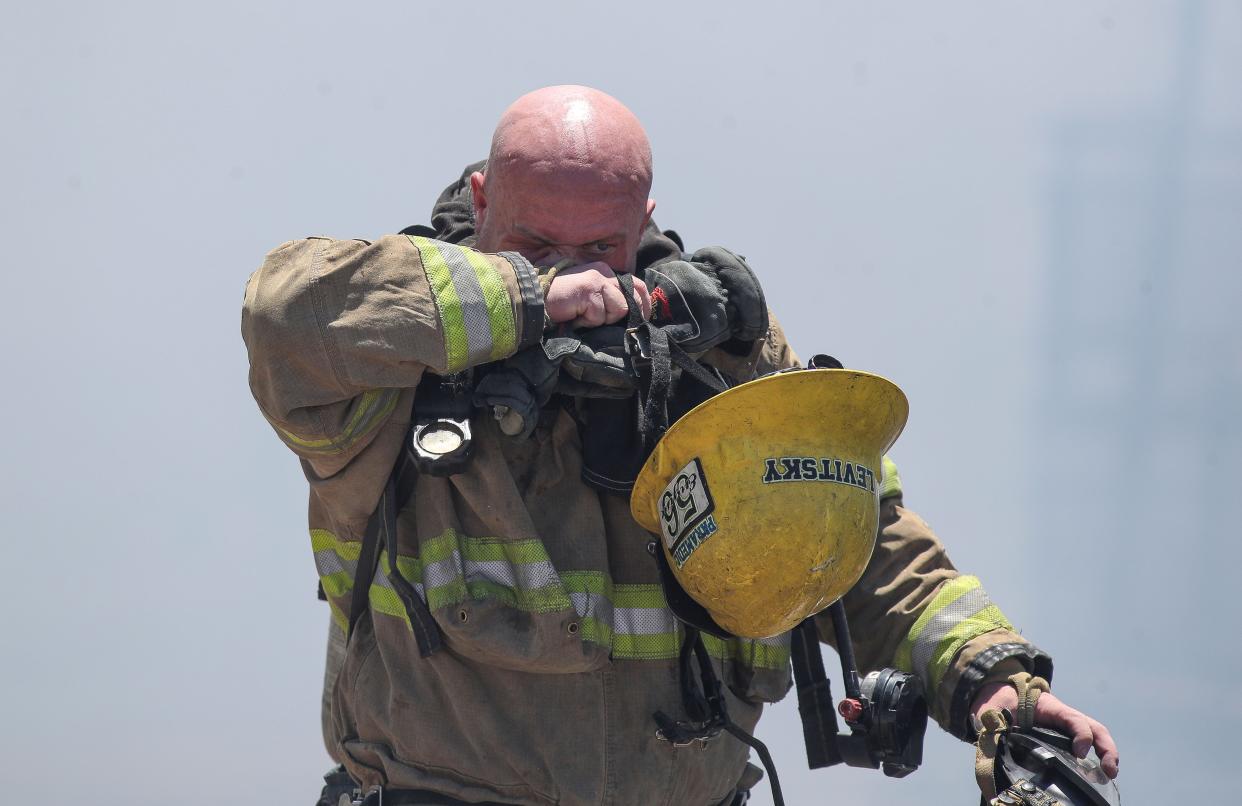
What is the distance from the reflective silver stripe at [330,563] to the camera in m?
3.80

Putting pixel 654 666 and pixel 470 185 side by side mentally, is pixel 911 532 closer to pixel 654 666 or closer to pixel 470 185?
pixel 654 666

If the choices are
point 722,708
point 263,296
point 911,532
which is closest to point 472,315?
point 263,296

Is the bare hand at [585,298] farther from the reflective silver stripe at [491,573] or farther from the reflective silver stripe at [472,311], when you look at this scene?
the reflective silver stripe at [491,573]

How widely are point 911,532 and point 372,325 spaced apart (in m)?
1.47

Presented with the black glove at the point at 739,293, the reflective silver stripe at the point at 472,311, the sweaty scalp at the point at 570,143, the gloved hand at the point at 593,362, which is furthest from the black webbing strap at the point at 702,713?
the sweaty scalp at the point at 570,143

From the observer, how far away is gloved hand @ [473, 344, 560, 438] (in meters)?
3.44

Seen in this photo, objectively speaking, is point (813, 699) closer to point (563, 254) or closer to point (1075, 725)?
point (1075, 725)

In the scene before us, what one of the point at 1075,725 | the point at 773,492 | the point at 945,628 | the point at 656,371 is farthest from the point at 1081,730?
the point at 656,371

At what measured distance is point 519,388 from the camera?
3.45 meters

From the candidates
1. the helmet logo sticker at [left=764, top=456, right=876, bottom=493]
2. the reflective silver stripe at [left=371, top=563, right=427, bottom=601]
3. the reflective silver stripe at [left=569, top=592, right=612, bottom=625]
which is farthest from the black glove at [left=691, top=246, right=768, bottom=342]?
the reflective silver stripe at [left=371, top=563, right=427, bottom=601]

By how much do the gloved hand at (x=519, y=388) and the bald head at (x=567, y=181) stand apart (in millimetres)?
291

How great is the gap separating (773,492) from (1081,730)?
888 millimetres

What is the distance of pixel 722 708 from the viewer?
12.1ft

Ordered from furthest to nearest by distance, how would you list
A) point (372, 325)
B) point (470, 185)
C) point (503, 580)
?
point (470, 185) → point (503, 580) → point (372, 325)
